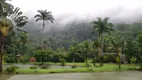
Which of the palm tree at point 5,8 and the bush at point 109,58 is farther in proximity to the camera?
the bush at point 109,58

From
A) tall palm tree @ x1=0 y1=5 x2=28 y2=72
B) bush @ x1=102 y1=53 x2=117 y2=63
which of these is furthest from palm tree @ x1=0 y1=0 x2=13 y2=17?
bush @ x1=102 y1=53 x2=117 y2=63

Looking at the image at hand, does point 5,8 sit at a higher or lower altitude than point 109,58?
higher

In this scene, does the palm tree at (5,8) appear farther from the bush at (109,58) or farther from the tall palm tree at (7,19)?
the bush at (109,58)

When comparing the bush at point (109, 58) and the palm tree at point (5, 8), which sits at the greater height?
the palm tree at point (5, 8)

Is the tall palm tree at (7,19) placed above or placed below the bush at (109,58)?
above

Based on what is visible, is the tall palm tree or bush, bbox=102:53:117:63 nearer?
the tall palm tree

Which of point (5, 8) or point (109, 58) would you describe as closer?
point (5, 8)

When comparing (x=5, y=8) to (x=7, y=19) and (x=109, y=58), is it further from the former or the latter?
(x=109, y=58)

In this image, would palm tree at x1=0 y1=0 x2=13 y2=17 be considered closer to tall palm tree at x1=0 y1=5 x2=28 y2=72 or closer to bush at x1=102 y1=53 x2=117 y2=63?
tall palm tree at x1=0 y1=5 x2=28 y2=72

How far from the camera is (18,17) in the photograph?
43812mm

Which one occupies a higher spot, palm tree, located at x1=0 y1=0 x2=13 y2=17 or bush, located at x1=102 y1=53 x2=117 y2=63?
palm tree, located at x1=0 y1=0 x2=13 y2=17

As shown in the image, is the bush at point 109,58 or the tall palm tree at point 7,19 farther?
the bush at point 109,58

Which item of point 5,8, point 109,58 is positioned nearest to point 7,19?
point 5,8

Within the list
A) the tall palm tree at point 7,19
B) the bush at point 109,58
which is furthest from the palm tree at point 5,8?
the bush at point 109,58
